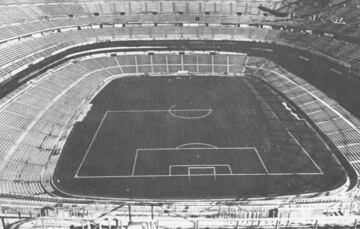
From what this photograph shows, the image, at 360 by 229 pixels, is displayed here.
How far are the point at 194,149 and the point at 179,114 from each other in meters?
10.8

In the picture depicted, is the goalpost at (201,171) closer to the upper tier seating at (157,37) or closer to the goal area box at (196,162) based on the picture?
the goal area box at (196,162)

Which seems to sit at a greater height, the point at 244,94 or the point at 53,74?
the point at 53,74

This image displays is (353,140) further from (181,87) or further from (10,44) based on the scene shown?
(10,44)

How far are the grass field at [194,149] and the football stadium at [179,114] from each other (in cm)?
21

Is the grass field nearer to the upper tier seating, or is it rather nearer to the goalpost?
the goalpost

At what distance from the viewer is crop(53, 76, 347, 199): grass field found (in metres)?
34.1

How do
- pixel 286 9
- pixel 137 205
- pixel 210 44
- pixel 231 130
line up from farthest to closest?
pixel 286 9, pixel 210 44, pixel 231 130, pixel 137 205

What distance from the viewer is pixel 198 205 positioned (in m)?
28.6

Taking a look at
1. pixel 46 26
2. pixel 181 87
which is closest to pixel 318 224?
pixel 181 87

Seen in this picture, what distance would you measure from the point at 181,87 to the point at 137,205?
3733 cm

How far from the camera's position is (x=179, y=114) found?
166 ft

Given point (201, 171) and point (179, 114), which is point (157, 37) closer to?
point (179, 114)

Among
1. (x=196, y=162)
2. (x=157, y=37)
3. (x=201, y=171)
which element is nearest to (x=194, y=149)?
(x=196, y=162)

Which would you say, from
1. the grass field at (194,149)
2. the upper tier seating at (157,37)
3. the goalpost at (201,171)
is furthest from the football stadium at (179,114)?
the upper tier seating at (157,37)
